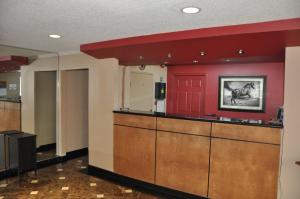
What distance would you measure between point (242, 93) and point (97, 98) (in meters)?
3.36

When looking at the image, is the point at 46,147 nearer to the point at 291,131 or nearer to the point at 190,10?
the point at 190,10

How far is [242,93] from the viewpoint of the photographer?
5.32 metres

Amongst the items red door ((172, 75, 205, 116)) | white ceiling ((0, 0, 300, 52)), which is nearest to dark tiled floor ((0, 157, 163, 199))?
white ceiling ((0, 0, 300, 52))

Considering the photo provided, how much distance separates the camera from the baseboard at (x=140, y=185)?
347 cm

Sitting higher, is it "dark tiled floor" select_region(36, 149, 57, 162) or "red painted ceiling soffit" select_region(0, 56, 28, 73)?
"red painted ceiling soffit" select_region(0, 56, 28, 73)

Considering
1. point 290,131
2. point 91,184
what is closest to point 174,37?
point 290,131

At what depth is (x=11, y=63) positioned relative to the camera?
431cm

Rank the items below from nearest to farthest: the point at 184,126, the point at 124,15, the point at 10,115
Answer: the point at 124,15, the point at 184,126, the point at 10,115

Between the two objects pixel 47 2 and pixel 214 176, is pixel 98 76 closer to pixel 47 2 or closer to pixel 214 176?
pixel 47 2

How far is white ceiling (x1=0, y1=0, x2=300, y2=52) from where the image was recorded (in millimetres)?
1954

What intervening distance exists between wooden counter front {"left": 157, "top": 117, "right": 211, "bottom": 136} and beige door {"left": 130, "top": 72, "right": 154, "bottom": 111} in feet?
6.30

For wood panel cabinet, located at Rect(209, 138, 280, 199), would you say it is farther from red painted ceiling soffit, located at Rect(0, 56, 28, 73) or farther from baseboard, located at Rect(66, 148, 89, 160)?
red painted ceiling soffit, located at Rect(0, 56, 28, 73)

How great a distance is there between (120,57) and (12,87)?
2.22 meters

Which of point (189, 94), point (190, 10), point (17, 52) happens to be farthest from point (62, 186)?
point (189, 94)
